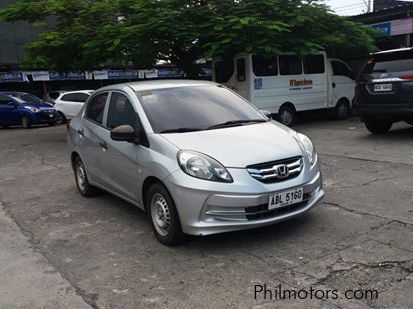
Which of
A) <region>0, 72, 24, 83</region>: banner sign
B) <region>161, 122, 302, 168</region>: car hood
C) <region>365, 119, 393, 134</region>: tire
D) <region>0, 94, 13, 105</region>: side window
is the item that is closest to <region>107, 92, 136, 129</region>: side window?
<region>161, 122, 302, 168</region>: car hood

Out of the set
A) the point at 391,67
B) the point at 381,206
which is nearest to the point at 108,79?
the point at 391,67

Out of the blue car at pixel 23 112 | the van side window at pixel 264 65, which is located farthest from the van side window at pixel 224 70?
the blue car at pixel 23 112

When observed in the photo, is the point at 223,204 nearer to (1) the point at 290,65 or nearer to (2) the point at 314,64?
(1) the point at 290,65

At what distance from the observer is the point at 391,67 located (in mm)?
10266

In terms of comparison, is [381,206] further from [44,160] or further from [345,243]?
[44,160]

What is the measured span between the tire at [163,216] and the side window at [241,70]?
9751mm

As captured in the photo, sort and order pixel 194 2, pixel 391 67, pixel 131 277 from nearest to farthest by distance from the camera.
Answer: pixel 131 277, pixel 391 67, pixel 194 2

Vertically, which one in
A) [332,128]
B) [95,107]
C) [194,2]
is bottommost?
[332,128]

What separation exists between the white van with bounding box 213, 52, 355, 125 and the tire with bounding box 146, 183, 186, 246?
9.27m

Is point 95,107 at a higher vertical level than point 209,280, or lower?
higher

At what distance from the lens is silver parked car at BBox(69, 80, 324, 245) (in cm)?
463

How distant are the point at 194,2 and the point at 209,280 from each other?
36.3 ft

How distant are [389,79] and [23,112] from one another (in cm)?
1584

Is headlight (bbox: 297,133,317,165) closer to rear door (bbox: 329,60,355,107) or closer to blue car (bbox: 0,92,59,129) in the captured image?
rear door (bbox: 329,60,355,107)
